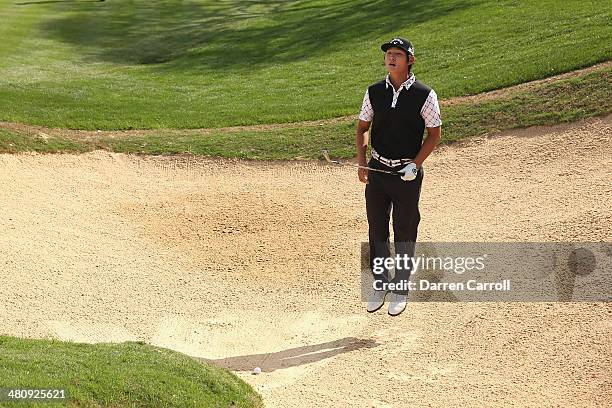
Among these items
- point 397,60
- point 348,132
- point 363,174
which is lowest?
point 348,132

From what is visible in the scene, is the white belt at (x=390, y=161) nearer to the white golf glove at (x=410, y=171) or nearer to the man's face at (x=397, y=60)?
the white golf glove at (x=410, y=171)

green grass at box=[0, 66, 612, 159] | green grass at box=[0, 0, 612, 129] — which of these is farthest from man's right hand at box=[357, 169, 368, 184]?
green grass at box=[0, 0, 612, 129]

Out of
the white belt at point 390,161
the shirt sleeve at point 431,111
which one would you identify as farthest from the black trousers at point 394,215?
the shirt sleeve at point 431,111

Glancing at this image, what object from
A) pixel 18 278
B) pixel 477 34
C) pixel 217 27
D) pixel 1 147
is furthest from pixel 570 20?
pixel 18 278

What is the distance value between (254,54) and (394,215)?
17.5 meters

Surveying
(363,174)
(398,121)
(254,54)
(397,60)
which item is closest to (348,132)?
(363,174)

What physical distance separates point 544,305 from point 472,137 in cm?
661

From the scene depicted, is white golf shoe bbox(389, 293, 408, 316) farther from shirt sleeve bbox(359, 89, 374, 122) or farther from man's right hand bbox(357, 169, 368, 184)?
shirt sleeve bbox(359, 89, 374, 122)

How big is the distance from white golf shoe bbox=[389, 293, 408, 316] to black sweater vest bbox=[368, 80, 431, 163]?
5.82 feet

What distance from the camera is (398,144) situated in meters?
10.2

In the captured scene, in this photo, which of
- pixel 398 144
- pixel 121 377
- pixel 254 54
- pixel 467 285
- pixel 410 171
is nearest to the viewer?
pixel 121 377

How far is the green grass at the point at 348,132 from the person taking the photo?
55.8ft

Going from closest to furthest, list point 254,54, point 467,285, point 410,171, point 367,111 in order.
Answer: point 410,171 < point 367,111 < point 467,285 < point 254,54

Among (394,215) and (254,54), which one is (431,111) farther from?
(254,54)
